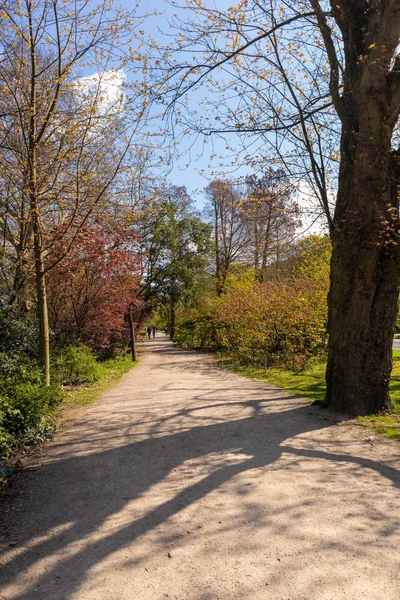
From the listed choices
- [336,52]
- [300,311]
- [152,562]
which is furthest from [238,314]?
[152,562]

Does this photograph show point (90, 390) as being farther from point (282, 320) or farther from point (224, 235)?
point (224, 235)

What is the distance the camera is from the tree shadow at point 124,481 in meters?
2.80

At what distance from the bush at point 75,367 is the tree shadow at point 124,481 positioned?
18.2 feet

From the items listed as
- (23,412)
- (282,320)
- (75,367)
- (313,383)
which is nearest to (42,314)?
(23,412)

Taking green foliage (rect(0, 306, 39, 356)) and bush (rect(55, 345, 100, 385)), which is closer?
green foliage (rect(0, 306, 39, 356))

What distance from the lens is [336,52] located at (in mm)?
6770

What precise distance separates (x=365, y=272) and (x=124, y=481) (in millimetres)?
4523

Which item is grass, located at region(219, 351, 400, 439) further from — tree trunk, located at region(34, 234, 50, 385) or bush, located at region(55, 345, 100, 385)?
tree trunk, located at region(34, 234, 50, 385)

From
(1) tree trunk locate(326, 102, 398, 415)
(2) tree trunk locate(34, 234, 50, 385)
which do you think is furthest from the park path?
(2) tree trunk locate(34, 234, 50, 385)

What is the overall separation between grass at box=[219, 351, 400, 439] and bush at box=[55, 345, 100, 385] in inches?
186

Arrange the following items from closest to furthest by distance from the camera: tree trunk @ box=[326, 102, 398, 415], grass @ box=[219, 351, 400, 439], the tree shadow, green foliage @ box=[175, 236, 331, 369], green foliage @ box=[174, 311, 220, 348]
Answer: the tree shadow, grass @ box=[219, 351, 400, 439], tree trunk @ box=[326, 102, 398, 415], green foliage @ box=[175, 236, 331, 369], green foliage @ box=[174, 311, 220, 348]

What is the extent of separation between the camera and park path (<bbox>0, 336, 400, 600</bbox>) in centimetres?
247

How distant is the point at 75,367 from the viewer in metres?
10.8

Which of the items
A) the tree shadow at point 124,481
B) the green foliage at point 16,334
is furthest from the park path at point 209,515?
the green foliage at point 16,334
